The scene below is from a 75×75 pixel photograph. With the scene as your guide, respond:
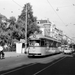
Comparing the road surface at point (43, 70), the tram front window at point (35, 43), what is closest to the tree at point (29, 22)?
the tram front window at point (35, 43)

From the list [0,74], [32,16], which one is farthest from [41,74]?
[32,16]

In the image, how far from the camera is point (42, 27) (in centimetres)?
9462

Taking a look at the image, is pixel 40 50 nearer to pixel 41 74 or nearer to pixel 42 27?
pixel 41 74

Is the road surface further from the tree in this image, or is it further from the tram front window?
the tree

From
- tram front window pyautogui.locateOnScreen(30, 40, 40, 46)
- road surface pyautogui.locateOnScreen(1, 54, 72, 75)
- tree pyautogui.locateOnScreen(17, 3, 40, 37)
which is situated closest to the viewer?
road surface pyautogui.locateOnScreen(1, 54, 72, 75)

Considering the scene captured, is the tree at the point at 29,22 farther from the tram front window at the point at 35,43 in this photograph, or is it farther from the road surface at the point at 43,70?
the road surface at the point at 43,70

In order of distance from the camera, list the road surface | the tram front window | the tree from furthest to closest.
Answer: the tree
the tram front window
the road surface

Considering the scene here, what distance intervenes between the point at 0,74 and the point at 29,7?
4604 cm

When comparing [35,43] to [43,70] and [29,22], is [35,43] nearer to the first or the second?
[43,70]

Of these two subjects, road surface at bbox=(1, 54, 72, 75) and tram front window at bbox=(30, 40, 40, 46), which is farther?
tram front window at bbox=(30, 40, 40, 46)

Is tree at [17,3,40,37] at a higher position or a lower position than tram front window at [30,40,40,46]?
higher

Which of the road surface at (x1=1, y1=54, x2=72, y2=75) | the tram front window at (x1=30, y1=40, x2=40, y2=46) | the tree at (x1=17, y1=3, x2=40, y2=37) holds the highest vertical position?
the tree at (x1=17, y1=3, x2=40, y2=37)

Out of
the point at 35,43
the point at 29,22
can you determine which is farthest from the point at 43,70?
the point at 29,22

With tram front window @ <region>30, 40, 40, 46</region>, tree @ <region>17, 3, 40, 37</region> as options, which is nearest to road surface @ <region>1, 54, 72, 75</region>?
tram front window @ <region>30, 40, 40, 46</region>
